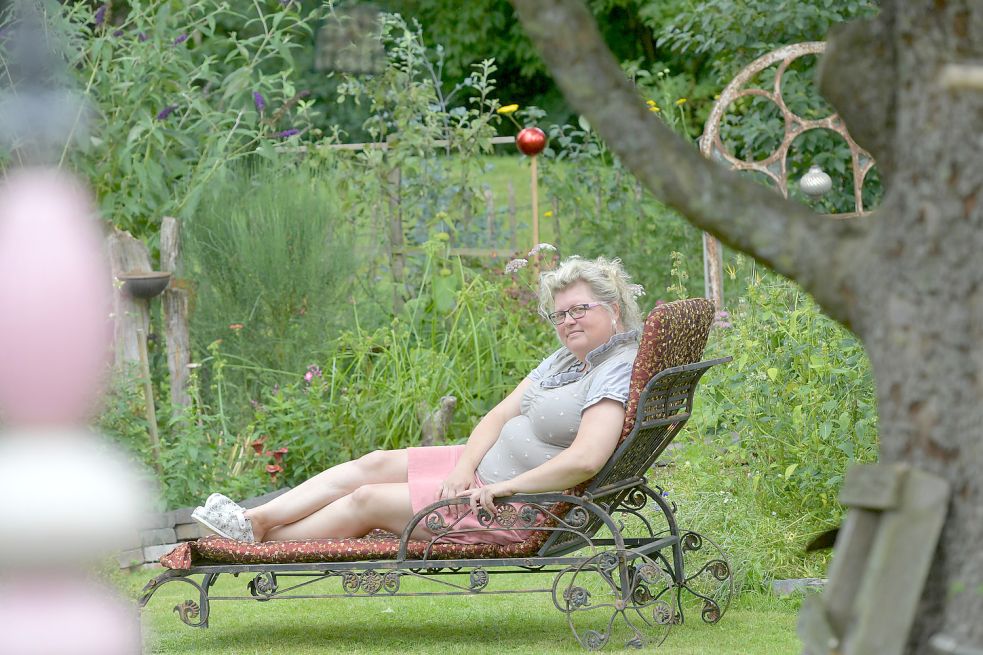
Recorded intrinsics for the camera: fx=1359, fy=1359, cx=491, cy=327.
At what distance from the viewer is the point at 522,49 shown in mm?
16688

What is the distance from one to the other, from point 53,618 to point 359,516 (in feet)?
11.1

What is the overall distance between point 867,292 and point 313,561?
2.60 m

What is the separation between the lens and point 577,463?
4.00 meters

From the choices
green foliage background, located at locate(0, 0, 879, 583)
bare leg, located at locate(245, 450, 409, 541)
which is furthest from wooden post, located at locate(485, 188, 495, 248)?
bare leg, located at locate(245, 450, 409, 541)

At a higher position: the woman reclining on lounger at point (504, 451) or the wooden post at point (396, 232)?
the wooden post at point (396, 232)

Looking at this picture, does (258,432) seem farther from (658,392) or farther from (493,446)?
(658,392)

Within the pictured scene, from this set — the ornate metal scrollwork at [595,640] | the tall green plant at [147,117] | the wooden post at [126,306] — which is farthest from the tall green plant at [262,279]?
the ornate metal scrollwork at [595,640]

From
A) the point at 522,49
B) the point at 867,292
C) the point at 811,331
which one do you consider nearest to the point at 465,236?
the point at 811,331

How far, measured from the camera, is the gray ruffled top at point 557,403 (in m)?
4.18

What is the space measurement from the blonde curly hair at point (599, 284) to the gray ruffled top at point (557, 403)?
0.08m

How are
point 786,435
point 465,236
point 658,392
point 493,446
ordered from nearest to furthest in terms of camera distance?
point 658,392
point 493,446
point 786,435
point 465,236

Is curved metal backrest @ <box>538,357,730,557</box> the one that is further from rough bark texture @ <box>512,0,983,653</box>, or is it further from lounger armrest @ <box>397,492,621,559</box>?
rough bark texture @ <box>512,0,983,653</box>

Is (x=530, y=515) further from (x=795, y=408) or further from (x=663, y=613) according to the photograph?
(x=795, y=408)

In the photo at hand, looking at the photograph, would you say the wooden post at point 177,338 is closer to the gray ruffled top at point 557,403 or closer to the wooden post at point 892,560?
the gray ruffled top at point 557,403
